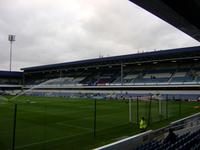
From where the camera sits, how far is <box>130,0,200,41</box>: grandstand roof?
307 inches

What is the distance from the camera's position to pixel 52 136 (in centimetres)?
1620

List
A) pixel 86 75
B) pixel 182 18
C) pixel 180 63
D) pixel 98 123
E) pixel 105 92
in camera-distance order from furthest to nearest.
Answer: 1. pixel 86 75
2. pixel 105 92
3. pixel 180 63
4. pixel 98 123
5. pixel 182 18

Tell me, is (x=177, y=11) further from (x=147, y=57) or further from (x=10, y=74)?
(x=10, y=74)

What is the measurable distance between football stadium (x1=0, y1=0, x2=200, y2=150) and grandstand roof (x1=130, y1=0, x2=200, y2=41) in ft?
0.10

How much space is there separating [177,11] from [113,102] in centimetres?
3976

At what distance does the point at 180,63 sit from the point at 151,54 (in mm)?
10261

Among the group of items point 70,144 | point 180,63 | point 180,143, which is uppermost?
point 180,63

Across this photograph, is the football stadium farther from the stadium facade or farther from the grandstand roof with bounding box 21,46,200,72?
the grandstand roof with bounding box 21,46,200,72

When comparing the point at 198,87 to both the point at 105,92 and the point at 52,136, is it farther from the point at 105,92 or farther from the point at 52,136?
the point at 52,136

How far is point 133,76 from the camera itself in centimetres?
6981

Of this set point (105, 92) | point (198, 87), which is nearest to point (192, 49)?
point (198, 87)

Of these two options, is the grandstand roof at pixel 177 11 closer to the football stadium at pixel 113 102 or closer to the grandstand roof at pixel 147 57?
the football stadium at pixel 113 102

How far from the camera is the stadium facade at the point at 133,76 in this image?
56.2 metres

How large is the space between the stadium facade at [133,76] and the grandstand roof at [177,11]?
4413 centimetres
